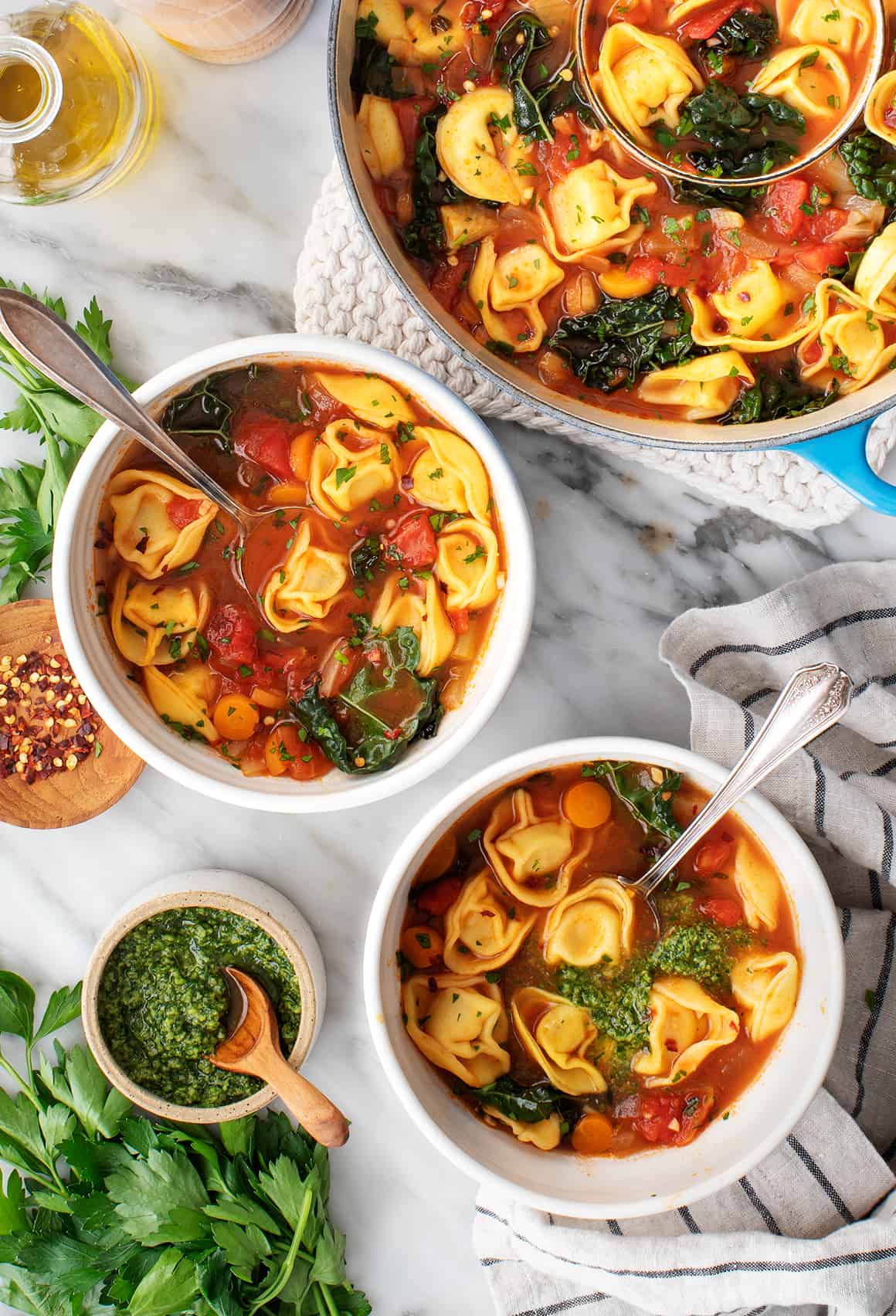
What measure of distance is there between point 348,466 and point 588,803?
4.31ft

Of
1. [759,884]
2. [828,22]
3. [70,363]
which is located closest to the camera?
[70,363]

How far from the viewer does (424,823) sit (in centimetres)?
325

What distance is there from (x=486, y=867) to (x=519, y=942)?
270mm

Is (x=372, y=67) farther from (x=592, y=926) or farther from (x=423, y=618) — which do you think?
(x=592, y=926)

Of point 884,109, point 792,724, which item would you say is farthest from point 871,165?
point 792,724

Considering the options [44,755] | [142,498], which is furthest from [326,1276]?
[142,498]

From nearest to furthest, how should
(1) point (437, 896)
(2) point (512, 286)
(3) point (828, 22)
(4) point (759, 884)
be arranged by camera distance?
1. (3) point (828, 22)
2. (2) point (512, 286)
3. (4) point (759, 884)
4. (1) point (437, 896)

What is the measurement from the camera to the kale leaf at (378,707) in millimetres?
3320

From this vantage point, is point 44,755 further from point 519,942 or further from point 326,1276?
point 326,1276

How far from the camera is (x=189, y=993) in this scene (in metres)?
3.79

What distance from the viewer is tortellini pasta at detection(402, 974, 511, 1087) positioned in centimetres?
350

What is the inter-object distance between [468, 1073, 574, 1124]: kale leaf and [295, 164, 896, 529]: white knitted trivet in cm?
206

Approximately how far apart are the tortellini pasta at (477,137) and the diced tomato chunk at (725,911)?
7.52ft

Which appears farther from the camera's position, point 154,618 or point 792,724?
point 154,618
